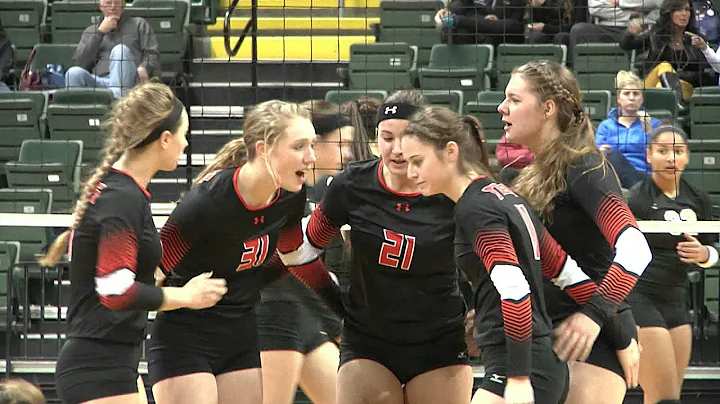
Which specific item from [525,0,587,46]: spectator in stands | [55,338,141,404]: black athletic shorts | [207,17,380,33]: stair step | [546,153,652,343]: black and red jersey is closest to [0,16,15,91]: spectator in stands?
[207,17,380,33]: stair step

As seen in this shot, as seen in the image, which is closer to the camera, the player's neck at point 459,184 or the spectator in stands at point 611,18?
the player's neck at point 459,184

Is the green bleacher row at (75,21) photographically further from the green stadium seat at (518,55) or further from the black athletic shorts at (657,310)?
the black athletic shorts at (657,310)

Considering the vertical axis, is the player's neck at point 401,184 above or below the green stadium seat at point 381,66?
above

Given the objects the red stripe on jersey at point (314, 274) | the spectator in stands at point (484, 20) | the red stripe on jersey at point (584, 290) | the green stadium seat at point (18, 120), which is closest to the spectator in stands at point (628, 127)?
the spectator in stands at point (484, 20)

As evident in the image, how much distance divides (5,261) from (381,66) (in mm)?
3765

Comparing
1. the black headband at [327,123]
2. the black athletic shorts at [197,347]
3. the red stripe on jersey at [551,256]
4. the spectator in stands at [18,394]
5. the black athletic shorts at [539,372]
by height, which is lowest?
the black athletic shorts at [197,347]

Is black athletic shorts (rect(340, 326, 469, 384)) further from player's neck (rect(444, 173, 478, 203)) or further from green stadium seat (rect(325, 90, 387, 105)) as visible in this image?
green stadium seat (rect(325, 90, 387, 105))

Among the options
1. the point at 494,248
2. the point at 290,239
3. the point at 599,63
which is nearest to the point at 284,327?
the point at 290,239

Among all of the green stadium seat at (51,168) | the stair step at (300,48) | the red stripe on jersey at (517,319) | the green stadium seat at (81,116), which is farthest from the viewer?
the stair step at (300,48)

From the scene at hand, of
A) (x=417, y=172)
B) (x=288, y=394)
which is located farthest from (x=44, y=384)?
(x=417, y=172)

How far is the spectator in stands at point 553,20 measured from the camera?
1048 cm

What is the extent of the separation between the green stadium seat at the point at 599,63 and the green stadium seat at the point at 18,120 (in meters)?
4.67

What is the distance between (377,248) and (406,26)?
691cm

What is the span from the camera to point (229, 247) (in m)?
4.32
